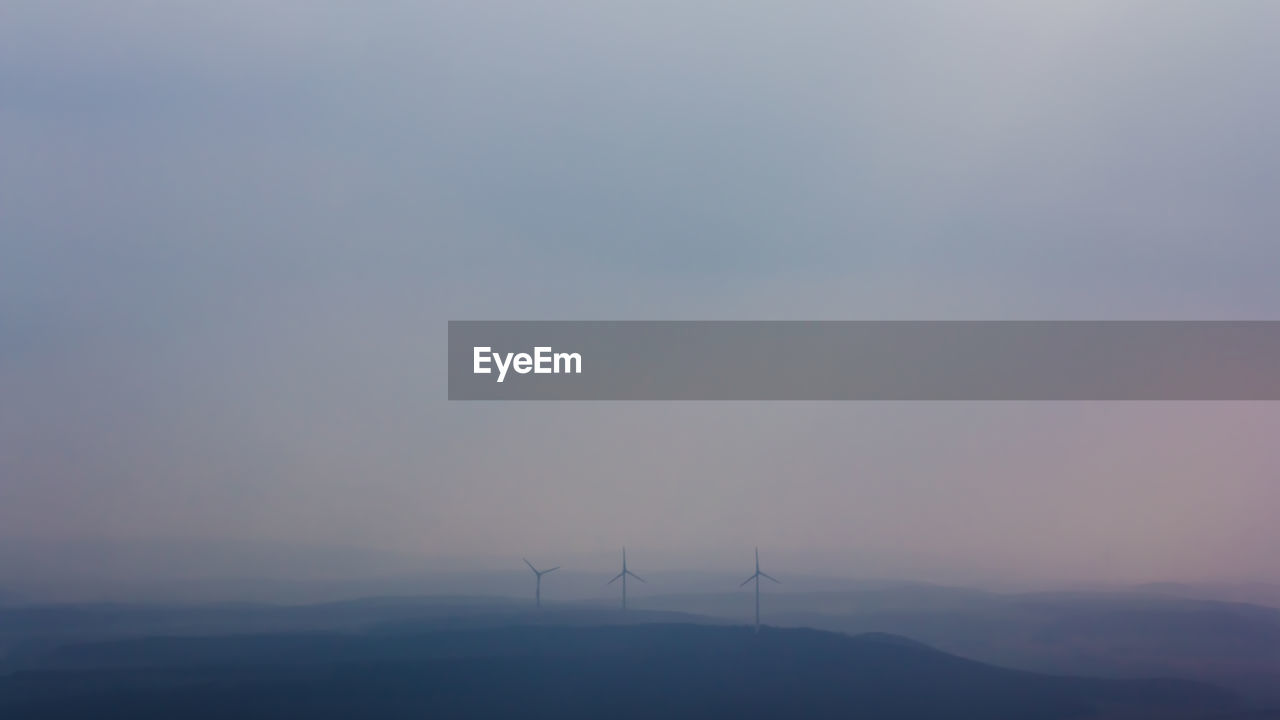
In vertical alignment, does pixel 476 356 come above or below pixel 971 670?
above

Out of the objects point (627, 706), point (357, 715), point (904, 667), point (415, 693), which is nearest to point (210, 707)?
point (357, 715)

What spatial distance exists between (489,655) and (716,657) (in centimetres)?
205

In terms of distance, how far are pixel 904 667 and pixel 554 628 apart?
3.23m

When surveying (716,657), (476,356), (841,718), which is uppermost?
(476,356)

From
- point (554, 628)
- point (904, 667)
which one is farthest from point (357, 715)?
point (904, 667)

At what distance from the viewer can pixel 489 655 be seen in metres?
8.54

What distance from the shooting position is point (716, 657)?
8648mm

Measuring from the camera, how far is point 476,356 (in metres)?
8.33

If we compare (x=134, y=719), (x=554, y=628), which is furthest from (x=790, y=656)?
(x=134, y=719)

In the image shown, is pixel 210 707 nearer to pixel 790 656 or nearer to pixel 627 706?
pixel 627 706

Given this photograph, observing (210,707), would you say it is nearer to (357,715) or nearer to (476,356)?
(357,715)

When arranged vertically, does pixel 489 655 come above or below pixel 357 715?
above

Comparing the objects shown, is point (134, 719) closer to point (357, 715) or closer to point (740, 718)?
point (357, 715)

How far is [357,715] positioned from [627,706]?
7.95 feet
